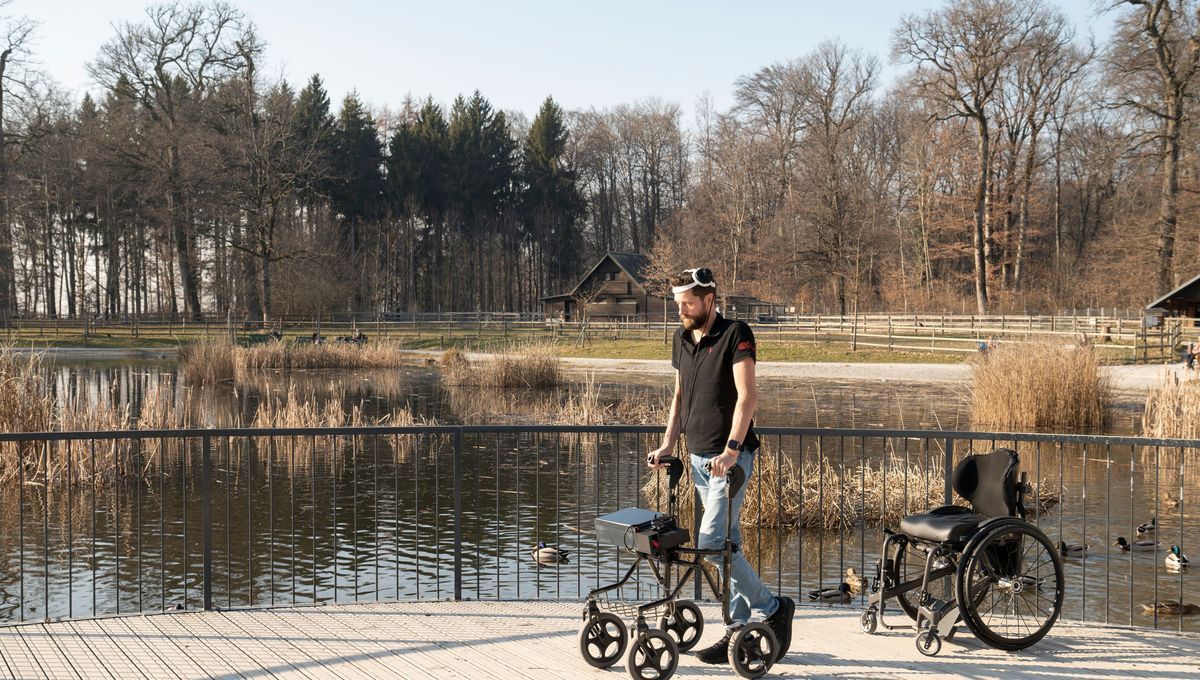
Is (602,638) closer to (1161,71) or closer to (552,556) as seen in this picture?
(552,556)

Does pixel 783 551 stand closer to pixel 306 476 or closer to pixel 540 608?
pixel 540 608

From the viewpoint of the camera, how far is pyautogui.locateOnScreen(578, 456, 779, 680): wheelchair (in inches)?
199

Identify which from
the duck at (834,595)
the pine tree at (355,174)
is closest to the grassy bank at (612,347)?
the pine tree at (355,174)

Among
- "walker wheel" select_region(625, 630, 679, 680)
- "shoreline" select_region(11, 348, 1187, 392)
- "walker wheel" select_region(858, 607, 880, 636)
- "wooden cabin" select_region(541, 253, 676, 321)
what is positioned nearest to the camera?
"walker wheel" select_region(625, 630, 679, 680)

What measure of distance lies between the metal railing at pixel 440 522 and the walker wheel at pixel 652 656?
1.88 m

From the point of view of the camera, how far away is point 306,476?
52.6 ft

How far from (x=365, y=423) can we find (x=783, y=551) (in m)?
11.2

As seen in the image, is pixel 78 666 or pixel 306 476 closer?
pixel 78 666

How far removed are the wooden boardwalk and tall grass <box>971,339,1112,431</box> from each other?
46.8 feet

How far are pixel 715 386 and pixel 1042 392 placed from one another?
16082 millimetres

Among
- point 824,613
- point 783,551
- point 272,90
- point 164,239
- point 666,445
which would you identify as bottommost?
point 783,551

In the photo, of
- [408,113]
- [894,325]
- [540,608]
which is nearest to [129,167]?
[408,113]

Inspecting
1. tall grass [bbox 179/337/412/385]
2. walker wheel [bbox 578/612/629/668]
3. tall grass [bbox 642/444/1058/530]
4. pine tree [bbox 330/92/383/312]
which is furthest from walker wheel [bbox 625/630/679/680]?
pine tree [bbox 330/92/383/312]

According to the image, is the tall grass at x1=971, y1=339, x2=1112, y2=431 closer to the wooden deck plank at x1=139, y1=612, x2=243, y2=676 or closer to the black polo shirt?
the black polo shirt
